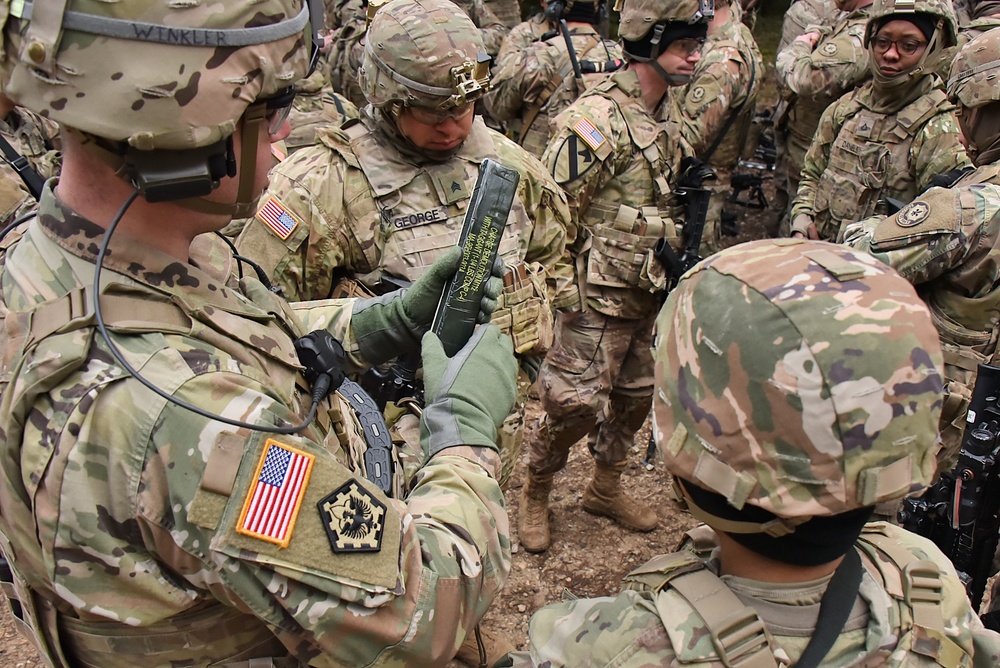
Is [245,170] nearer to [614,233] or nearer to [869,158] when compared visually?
[614,233]

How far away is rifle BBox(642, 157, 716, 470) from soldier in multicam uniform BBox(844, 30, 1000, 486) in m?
0.87

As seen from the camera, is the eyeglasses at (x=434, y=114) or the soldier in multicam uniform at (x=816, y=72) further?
the soldier in multicam uniform at (x=816, y=72)

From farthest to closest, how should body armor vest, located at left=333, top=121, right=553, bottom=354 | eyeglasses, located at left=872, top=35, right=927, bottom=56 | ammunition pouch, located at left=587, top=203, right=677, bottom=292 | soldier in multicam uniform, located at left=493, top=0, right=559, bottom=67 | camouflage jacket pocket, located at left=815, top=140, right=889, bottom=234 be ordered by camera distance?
soldier in multicam uniform, located at left=493, top=0, right=559, bottom=67, camouflage jacket pocket, located at left=815, top=140, right=889, bottom=234, eyeglasses, located at left=872, top=35, right=927, bottom=56, ammunition pouch, located at left=587, top=203, right=677, bottom=292, body armor vest, located at left=333, top=121, right=553, bottom=354

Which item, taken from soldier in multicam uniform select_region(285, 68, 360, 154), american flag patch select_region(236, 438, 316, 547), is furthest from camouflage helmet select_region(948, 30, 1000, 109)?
soldier in multicam uniform select_region(285, 68, 360, 154)

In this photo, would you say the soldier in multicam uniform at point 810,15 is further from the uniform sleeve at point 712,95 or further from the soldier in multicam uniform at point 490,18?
the soldier in multicam uniform at point 490,18

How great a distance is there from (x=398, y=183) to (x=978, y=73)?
2.62 meters

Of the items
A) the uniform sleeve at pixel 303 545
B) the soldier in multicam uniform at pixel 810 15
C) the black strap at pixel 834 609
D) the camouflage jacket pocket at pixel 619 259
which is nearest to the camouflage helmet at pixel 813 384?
the black strap at pixel 834 609

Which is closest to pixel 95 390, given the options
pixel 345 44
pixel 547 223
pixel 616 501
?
pixel 547 223

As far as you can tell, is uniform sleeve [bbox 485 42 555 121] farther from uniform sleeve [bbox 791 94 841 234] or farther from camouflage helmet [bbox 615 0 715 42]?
camouflage helmet [bbox 615 0 715 42]

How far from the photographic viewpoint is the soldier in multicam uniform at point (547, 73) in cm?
647

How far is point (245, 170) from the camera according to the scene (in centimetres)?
142

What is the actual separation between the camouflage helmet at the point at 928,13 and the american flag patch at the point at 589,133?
197 centimetres

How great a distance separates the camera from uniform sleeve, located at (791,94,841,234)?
16.3ft

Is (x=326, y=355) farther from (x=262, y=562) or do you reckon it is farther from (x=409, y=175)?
(x=409, y=175)
